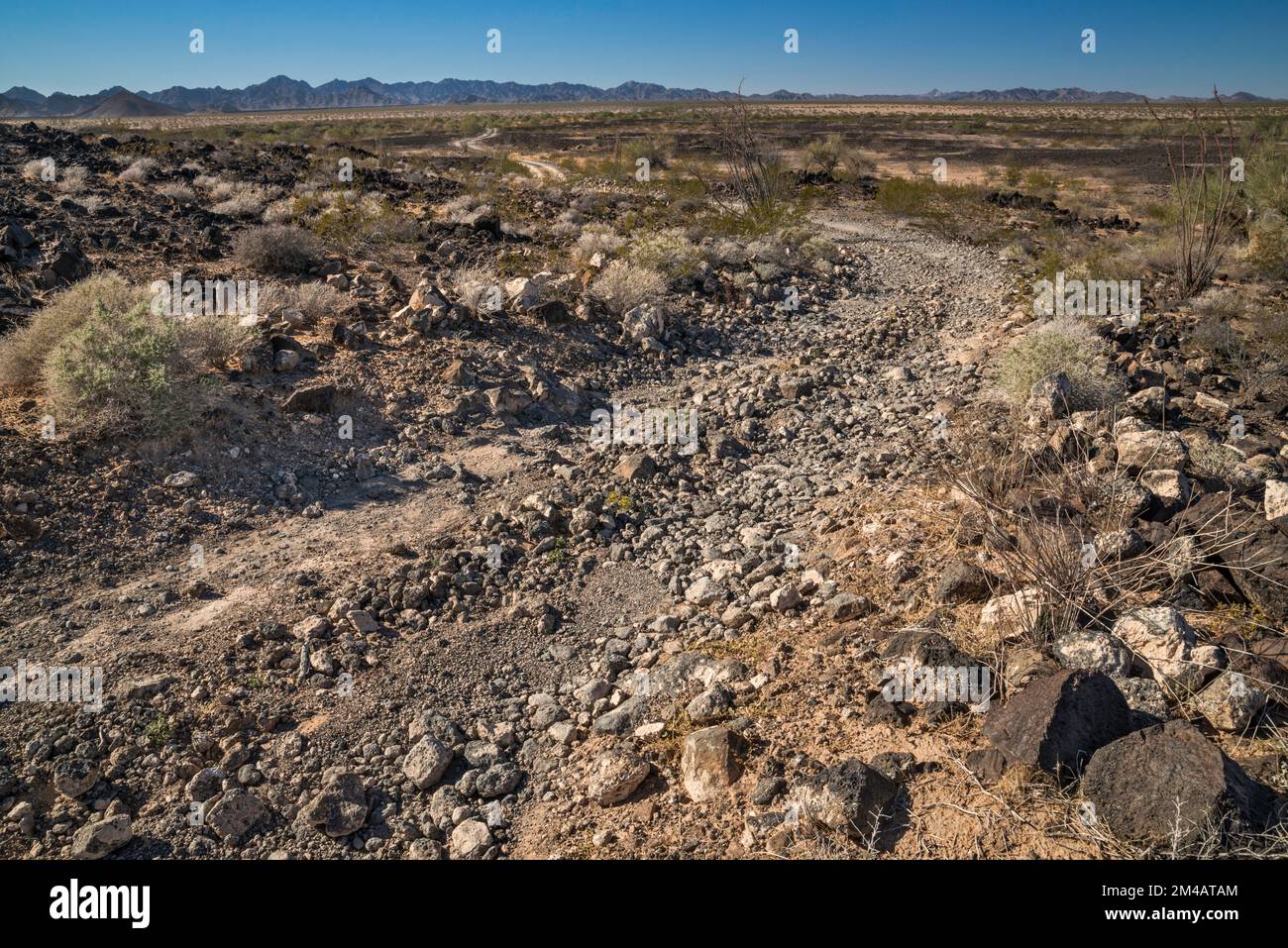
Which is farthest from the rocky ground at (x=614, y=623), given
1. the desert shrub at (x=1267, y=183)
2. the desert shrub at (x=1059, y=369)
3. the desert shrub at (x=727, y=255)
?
the desert shrub at (x=1267, y=183)

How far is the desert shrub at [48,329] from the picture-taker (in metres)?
6.30

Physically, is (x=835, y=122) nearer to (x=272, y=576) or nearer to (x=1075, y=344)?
(x=1075, y=344)

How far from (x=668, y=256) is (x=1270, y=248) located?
9.79 meters

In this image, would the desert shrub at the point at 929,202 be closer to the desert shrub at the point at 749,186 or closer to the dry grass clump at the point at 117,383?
the desert shrub at the point at 749,186

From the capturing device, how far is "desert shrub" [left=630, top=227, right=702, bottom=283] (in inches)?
423

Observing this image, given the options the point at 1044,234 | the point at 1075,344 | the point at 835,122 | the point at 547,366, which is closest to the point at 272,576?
the point at 547,366

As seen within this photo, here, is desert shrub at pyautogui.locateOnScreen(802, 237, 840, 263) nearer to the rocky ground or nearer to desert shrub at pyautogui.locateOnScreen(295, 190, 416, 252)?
the rocky ground

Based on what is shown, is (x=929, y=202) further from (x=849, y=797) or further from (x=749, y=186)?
(x=849, y=797)

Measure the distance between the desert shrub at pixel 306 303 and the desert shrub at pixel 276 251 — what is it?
1.41m

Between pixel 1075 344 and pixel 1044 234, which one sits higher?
pixel 1044 234

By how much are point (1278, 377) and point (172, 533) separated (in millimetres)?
9682

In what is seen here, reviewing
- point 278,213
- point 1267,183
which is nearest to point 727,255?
point 278,213

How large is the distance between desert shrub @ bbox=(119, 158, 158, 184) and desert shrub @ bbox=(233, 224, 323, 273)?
321 inches
